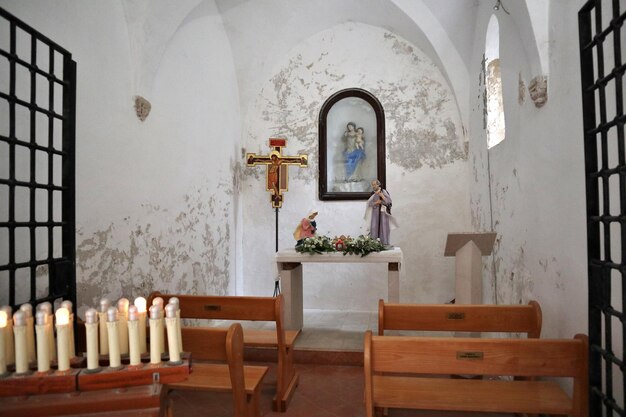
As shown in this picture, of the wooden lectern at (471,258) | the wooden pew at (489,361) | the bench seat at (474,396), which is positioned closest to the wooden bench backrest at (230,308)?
the bench seat at (474,396)

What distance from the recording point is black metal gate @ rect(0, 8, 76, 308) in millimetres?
2590

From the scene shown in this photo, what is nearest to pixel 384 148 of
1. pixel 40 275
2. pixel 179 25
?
pixel 179 25

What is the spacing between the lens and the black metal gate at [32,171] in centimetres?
259

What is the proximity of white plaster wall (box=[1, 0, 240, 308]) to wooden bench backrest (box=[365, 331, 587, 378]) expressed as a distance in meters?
3.08

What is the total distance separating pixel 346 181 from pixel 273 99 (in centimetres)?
197

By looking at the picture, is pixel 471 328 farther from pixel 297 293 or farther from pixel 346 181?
pixel 346 181

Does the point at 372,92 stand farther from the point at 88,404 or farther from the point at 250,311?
the point at 88,404

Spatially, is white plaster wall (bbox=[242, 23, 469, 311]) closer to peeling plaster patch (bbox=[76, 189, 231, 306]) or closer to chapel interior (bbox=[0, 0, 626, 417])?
chapel interior (bbox=[0, 0, 626, 417])

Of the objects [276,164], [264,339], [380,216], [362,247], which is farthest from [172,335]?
[276,164]

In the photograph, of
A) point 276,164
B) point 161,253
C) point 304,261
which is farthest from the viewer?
point 276,164

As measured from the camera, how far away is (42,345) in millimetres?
1835

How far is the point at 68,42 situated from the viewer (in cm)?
381

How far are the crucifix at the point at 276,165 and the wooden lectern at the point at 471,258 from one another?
3.69 metres

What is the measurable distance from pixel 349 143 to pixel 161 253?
3877mm
